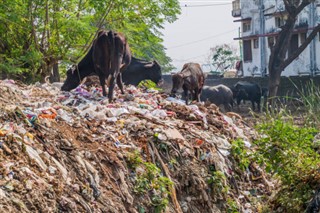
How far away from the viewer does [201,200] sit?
9.07 meters

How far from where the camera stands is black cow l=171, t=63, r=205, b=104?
14.9 metres

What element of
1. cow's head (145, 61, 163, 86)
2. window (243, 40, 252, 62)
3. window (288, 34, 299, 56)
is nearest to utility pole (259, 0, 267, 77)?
window (243, 40, 252, 62)

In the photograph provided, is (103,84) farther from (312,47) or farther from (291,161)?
(312,47)

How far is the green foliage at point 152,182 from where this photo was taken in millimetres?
8133

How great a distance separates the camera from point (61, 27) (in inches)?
670

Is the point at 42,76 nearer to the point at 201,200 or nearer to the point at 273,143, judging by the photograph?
the point at 201,200

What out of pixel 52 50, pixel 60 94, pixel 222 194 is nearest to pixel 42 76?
pixel 52 50

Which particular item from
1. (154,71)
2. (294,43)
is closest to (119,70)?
(154,71)

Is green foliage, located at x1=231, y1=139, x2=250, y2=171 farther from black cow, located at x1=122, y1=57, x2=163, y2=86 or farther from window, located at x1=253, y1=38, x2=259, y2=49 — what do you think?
window, located at x1=253, y1=38, x2=259, y2=49

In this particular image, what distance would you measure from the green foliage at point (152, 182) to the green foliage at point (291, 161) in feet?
3.45

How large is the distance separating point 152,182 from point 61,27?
9.26 m

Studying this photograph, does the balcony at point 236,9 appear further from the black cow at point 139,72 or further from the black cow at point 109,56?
the black cow at point 109,56

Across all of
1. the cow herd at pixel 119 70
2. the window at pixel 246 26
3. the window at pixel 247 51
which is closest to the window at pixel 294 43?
the window at pixel 246 26

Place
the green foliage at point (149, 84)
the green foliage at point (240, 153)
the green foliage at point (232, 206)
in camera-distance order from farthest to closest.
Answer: the green foliage at point (149, 84), the green foliage at point (240, 153), the green foliage at point (232, 206)
